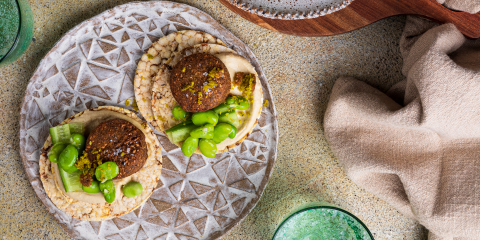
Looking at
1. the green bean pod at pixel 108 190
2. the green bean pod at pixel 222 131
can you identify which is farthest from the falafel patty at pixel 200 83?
the green bean pod at pixel 108 190

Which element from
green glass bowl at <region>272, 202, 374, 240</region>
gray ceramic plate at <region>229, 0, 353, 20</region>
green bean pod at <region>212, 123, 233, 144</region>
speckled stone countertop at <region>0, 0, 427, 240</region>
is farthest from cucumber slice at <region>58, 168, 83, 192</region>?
gray ceramic plate at <region>229, 0, 353, 20</region>

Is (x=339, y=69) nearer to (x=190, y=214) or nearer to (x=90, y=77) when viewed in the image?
(x=190, y=214)

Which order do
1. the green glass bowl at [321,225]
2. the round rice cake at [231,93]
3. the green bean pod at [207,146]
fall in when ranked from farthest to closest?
1. the green glass bowl at [321,225]
2. the round rice cake at [231,93]
3. the green bean pod at [207,146]

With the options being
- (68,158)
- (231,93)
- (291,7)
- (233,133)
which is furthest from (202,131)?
(291,7)

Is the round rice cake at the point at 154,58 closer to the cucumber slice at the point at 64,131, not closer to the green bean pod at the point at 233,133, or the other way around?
the cucumber slice at the point at 64,131

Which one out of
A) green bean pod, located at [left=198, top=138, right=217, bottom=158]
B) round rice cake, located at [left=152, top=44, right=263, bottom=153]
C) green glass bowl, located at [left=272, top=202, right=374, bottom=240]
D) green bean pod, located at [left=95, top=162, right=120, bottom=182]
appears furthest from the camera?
green glass bowl, located at [left=272, top=202, right=374, bottom=240]

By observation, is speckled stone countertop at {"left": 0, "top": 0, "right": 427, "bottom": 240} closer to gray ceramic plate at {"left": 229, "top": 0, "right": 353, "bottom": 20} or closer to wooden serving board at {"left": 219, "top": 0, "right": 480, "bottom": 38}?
wooden serving board at {"left": 219, "top": 0, "right": 480, "bottom": 38}
